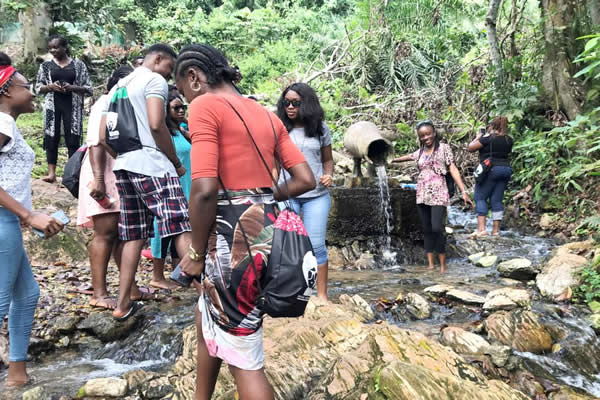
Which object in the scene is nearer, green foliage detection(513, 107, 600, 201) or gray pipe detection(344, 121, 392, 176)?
gray pipe detection(344, 121, 392, 176)

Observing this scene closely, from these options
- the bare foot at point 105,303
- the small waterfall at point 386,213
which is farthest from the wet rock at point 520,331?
the small waterfall at point 386,213

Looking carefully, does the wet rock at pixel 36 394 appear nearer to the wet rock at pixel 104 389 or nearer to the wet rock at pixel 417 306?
the wet rock at pixel 104 389

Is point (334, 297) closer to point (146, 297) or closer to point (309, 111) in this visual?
point (146, 297)

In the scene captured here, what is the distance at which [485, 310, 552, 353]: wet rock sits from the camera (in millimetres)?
4109

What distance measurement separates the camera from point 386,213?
25.6 feet

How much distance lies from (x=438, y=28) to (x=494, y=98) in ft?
11.4

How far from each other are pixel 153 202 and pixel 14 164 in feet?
3.61

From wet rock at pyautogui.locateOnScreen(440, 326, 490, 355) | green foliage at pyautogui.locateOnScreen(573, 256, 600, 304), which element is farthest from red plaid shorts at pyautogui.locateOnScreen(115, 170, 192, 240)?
green foliage at pyautogui.locateOnScreen(573, 256, 600, 304)

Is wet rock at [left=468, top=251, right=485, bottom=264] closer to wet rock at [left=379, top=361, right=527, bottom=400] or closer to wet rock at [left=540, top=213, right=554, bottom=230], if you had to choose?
wet rock at [left=540, top=213, right=554, bottom=230]

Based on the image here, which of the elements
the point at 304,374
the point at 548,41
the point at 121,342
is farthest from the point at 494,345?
the point at 548,41

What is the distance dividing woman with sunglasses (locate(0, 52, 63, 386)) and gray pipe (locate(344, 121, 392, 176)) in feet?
14.5

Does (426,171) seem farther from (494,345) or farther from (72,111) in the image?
(72,111)

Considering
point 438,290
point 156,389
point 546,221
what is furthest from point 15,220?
point 546,221

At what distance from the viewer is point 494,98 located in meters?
10.6
